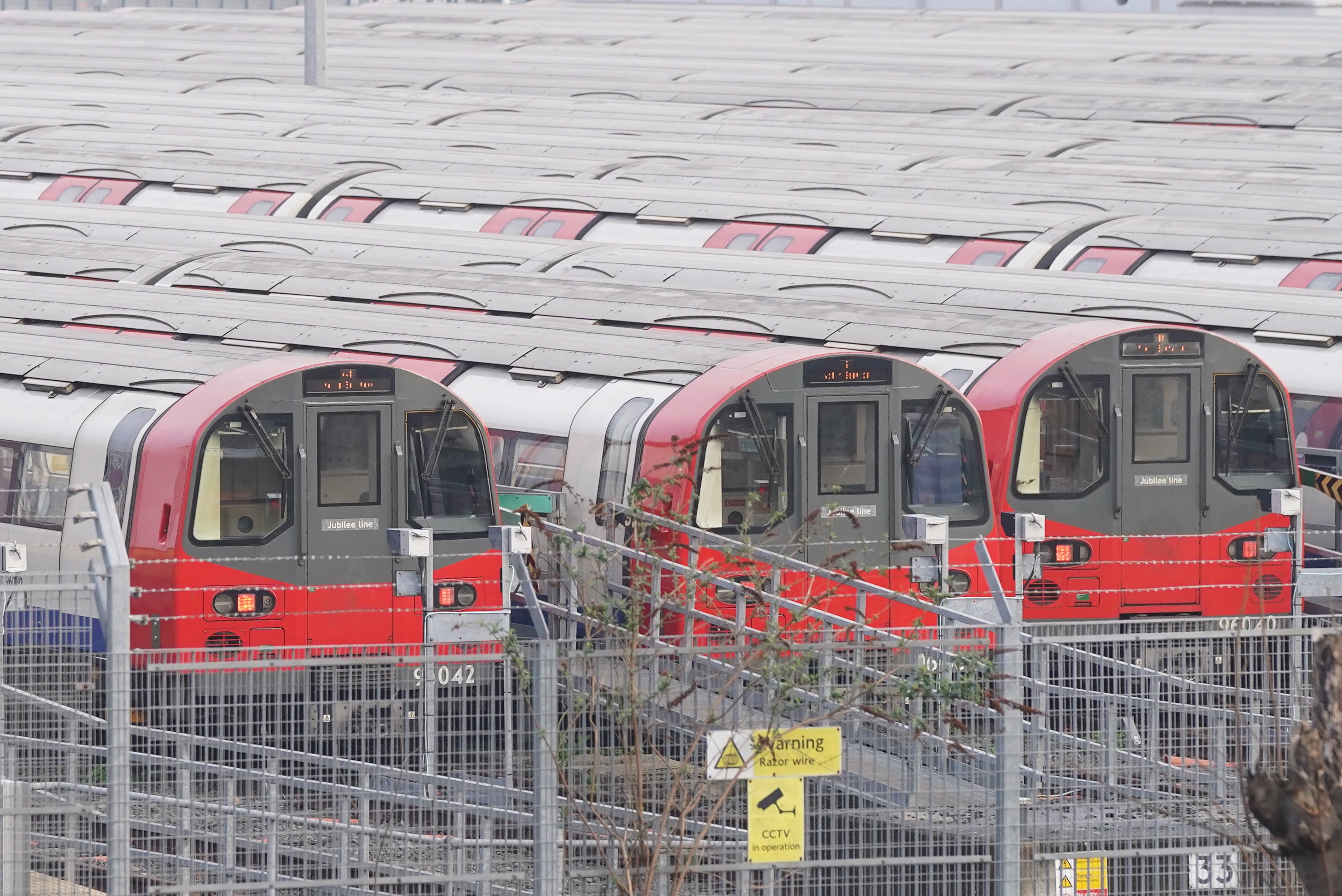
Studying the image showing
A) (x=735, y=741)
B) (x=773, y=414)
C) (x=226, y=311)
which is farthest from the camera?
(x=226, y=311)

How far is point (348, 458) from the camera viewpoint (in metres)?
14.9

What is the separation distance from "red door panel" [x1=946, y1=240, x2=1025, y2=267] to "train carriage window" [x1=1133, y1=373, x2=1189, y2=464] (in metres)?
7.03

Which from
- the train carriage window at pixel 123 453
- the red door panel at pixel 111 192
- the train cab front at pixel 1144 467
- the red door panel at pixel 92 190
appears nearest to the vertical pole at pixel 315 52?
the red door panel at pixel 92 190

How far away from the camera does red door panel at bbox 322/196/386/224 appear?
98.0ft

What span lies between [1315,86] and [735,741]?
31566 millimetres

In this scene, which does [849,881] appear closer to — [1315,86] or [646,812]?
[646,812]

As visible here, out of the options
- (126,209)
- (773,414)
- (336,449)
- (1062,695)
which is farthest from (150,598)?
(126,209)

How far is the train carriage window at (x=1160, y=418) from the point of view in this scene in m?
17.0

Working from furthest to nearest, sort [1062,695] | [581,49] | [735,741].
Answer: [581,49], [1062,695], [735,741]

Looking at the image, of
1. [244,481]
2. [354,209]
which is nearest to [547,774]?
[244,481]

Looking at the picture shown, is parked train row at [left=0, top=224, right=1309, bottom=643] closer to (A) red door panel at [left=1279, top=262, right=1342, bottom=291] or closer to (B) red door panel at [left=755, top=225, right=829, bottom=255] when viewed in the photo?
(A) red door panel at [left=1279, top=262, right=1342, bottom=291]

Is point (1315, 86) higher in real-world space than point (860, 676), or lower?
higher

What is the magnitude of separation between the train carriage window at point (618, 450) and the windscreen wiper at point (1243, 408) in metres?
4.43

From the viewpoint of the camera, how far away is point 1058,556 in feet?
55.1
